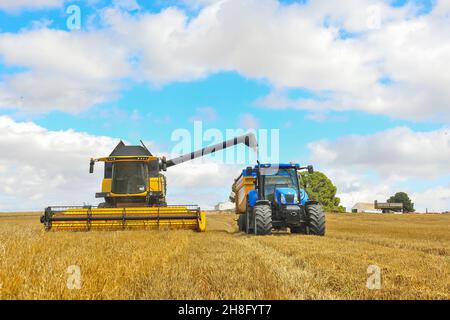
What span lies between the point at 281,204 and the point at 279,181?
48.8 inches

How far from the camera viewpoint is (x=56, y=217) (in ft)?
57.4

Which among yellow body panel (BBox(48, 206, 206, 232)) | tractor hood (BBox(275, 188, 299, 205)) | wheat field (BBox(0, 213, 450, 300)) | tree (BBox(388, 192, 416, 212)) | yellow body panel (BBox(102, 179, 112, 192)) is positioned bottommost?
wheat field (BBox(0, 213, 450, 300))

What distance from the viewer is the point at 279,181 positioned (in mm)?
17188

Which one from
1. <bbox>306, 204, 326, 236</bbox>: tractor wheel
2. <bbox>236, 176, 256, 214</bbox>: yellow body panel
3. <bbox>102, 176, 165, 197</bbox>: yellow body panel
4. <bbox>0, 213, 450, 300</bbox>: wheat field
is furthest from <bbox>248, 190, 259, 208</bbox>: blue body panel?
<bbox>0, 213, 450, 300</bbox>: wheat field

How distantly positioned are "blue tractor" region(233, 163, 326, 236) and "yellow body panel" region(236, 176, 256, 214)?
29.4 inches

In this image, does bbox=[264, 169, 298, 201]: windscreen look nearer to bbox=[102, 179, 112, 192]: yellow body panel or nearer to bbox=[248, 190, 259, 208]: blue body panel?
bbox=[248, 190, 259, 208]: blue body panel

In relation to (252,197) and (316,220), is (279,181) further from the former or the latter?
(316,220)

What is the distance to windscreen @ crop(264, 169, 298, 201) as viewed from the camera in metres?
17.0

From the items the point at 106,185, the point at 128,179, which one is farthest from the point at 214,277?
the point at 106,185

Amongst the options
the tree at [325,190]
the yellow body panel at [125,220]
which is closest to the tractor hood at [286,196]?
the yellow body panel at [125,220]

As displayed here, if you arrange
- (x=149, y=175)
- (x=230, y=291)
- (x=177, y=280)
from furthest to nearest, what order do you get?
(x=149, y=175) < (x=177, y=280) < (x=230, y=291)
